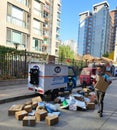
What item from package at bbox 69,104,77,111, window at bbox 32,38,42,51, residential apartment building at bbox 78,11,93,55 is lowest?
package at bbox 69,104,77,111

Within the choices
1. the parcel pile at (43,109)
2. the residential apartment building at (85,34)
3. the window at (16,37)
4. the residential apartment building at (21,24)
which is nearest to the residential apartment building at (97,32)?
the residential apartment building at (85,34)

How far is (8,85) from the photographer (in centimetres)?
1416

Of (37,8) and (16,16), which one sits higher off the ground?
(37,8)

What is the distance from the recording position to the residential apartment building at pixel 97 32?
132950 mm

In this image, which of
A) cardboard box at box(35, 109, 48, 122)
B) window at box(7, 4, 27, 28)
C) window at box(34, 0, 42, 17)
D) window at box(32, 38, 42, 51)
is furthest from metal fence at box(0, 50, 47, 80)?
window at box(34, 0, 42, 17)

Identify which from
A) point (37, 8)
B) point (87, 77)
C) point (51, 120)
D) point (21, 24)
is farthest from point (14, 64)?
point (37, 8)

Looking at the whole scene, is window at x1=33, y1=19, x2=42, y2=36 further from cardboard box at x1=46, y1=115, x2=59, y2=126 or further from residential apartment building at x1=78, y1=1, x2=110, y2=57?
residential apartment building at x1=78, y1=1, x2=110, y2=57

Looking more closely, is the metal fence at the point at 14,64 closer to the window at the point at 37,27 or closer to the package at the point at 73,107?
the package at the point at 73,107

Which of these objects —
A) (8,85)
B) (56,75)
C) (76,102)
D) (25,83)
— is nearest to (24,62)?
(25,83)

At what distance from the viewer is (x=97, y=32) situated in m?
138

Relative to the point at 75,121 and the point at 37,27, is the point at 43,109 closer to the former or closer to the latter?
the point at 75,121

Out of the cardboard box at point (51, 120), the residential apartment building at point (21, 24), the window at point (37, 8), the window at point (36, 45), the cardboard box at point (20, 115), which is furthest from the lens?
the window at point (36, 45)

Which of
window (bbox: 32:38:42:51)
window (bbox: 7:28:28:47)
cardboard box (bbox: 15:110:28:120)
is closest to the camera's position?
cardboard box (bbox: 15:110:28:120)

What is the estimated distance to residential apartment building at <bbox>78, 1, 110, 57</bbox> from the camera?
436 ft
